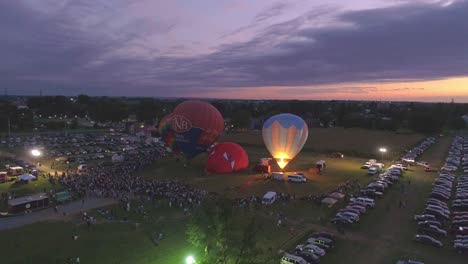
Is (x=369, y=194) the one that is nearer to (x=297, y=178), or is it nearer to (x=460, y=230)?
(x=297, y=178)

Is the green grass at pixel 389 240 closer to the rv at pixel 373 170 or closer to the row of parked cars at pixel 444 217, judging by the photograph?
the row of parked cars at pixel 444 217

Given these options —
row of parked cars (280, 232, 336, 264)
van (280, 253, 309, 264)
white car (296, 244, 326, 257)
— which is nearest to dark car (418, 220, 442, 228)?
row of parked cars (280, 232, 336, 264)

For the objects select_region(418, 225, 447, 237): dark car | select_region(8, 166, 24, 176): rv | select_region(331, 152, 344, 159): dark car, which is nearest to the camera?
select_region(418, 225, 447, 237): dark car

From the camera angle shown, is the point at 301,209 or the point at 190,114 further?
the point at 190,114

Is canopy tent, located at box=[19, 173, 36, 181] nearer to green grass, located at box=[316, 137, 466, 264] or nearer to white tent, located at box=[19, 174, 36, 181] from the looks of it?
white tent, located at box=[19, 174, 36, 181]

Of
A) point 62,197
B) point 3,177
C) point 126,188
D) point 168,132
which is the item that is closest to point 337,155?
point 168,132

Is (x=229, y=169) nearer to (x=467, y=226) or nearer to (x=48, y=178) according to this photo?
(x=48, y=178)

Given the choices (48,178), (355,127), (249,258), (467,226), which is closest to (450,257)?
(467,226)
